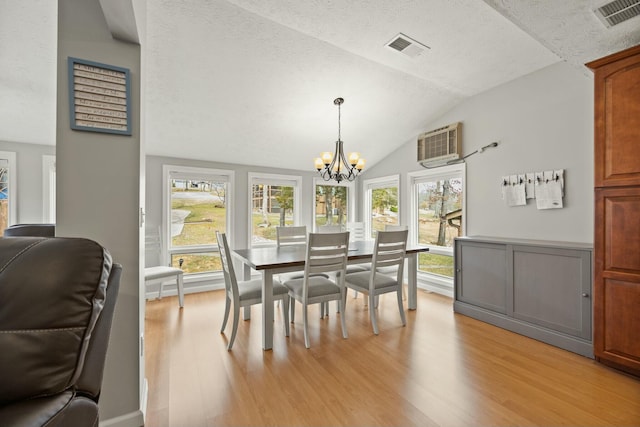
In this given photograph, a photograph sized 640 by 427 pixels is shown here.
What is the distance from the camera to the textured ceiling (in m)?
1.97

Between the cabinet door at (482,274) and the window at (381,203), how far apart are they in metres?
1.61

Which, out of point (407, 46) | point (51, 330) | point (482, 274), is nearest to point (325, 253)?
point (482, 274)

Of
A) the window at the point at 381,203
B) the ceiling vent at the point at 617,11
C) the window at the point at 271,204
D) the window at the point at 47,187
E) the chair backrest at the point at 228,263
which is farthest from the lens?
the window at the point at 381,203

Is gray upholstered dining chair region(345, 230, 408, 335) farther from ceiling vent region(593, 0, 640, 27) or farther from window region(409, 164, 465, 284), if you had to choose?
ceiling vent region(593, 0, 640, 27)

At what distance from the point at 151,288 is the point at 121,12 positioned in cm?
341

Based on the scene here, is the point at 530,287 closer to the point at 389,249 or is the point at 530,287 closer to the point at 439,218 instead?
the point at 389,249

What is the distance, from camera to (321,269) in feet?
8.38

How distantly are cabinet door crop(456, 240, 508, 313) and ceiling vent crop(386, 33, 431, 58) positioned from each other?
81.7 inches

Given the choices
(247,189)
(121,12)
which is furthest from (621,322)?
(247,189)

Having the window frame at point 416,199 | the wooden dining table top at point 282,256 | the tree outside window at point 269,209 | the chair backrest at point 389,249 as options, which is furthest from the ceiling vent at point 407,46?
the tree outside window at point 269,209

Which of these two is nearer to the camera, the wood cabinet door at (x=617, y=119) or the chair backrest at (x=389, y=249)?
the wood cabinet door at (x=617, y=119)

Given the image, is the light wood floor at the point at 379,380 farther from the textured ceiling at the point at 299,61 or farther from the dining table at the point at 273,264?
the textured ceiling at the point at 299,61

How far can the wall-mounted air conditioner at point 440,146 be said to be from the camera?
367 centimetres

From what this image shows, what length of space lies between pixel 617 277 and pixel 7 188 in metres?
5.59
